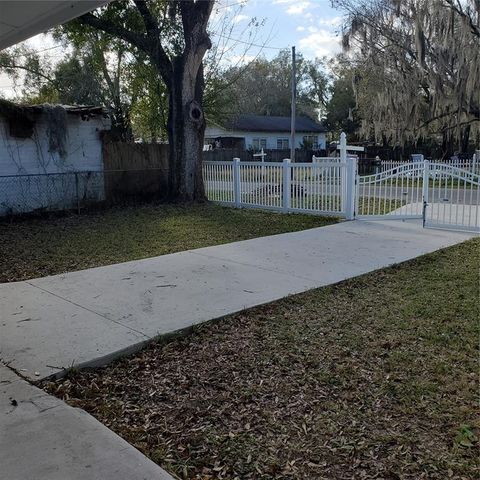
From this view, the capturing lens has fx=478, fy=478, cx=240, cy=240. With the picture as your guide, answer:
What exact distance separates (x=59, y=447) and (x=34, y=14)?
3.12 meters

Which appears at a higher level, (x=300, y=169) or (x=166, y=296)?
(x=300, y=169)

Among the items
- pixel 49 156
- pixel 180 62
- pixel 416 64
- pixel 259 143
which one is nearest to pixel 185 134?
pixel 180 62

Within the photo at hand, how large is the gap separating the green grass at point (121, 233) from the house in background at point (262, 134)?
84.5ft

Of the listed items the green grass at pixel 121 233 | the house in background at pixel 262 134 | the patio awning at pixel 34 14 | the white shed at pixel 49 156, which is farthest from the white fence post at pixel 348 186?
the house in background at pixel 262 134

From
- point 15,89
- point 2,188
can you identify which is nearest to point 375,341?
point 2,188

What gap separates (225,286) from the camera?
18.2 feet

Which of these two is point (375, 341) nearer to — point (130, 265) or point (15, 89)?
point (130, 265)

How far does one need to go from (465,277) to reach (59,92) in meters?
23.8

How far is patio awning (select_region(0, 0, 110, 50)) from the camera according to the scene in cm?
342

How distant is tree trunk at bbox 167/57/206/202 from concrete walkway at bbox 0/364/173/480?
10994 mm

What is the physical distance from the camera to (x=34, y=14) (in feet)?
12.1

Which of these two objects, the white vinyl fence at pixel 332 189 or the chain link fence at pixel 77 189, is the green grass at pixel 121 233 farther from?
the chain link fence at pixel 77 189

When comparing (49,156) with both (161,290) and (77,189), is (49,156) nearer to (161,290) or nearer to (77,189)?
(77,189)

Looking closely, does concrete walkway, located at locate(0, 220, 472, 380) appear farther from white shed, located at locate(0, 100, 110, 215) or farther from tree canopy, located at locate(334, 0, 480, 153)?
tree canopy, located at locate(334, 0, 480, 153)
